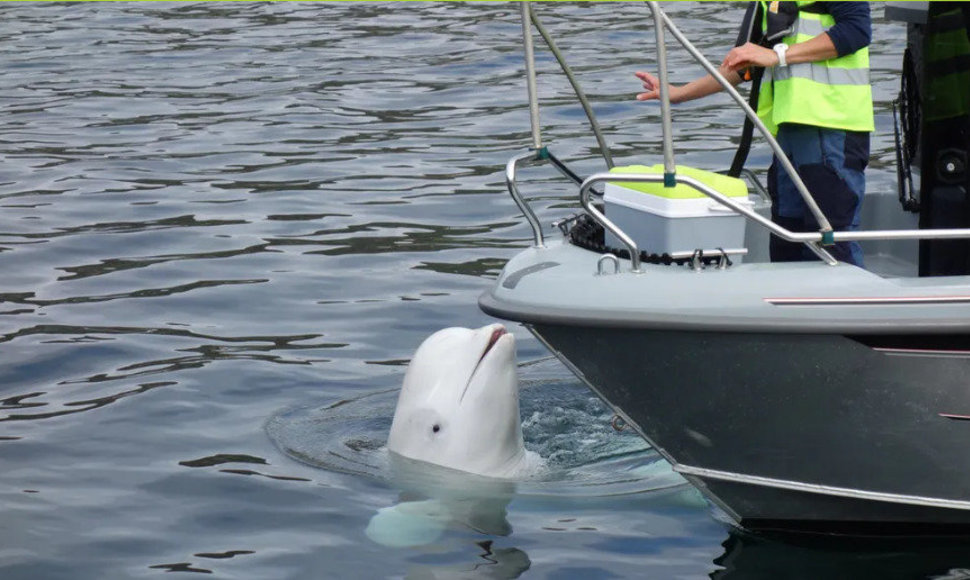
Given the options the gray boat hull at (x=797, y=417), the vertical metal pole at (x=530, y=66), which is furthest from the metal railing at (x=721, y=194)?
the vertical metal pole at (x=530, y=66)

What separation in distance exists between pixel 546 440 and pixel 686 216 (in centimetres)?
181

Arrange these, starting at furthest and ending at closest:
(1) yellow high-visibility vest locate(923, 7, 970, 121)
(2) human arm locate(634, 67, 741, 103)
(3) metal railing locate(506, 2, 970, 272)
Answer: (2) human arm locate(634, 67, 741, 103)
(1) yellow high-visibility vest locate(923, 7, 970, 121)
(3) metal railing locate(506, 2, 970, 272)

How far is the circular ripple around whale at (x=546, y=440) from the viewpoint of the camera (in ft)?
20.1

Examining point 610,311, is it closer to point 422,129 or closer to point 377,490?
point 377,490

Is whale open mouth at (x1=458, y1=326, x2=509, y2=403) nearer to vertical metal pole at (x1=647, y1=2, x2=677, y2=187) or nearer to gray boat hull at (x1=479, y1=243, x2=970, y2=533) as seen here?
gray boat hull at (x1=479, y1=243, x2=970, y2=533)

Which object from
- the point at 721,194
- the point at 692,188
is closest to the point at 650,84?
the point at 692,188

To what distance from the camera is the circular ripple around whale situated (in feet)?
20.1

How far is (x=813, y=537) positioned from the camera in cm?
535

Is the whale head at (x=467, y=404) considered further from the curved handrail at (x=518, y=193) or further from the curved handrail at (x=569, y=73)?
the curved handrail at (x=569, y=73)

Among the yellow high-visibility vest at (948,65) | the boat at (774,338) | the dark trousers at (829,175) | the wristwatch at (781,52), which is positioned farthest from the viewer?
the dark trousers at (829,175)

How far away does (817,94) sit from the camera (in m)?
5.38

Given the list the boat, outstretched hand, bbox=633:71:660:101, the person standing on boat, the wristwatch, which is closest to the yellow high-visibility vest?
the boat

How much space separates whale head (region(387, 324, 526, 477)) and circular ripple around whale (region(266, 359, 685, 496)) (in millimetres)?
161

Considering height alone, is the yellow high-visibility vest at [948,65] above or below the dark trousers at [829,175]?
above
